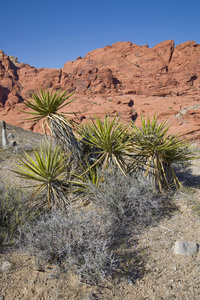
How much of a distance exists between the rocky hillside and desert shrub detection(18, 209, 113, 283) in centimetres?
2334

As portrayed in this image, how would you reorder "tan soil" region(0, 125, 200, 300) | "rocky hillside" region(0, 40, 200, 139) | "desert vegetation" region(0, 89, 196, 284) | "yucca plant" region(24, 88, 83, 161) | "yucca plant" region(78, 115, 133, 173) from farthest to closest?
"rocky hillside" region(0, 40, 200, 139)
"yucca plant" region(78, 115, 133, 173)
"yucca plant" region(24, 88, 83, 161)
"desert vegetation" region(0, 89, 196, 284)
"tan soil" region(0, 125, 200, 300)

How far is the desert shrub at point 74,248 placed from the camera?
248 cm

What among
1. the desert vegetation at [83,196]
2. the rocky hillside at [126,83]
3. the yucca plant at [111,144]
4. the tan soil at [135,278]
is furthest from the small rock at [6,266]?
the rocky hillside at [126,83]

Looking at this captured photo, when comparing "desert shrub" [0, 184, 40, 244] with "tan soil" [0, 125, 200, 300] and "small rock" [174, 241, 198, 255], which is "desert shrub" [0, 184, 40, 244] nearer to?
"tan soil" [0, 125, 200, 300]

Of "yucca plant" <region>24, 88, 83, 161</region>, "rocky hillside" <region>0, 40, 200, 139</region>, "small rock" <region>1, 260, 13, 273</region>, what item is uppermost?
"rocky hillside" <region>0, 40, 200, 139</region>

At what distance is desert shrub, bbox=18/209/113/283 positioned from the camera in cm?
248

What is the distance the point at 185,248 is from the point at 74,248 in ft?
5.68

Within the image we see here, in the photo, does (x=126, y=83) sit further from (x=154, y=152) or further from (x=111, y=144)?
(x=111, y=144)

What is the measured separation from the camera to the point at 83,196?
14.4ft

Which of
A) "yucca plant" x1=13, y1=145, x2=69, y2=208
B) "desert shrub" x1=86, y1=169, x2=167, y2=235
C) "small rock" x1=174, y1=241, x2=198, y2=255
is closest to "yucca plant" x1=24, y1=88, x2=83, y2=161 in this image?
"yucca plant" x1=13, y1=145, x2=69, y2=208

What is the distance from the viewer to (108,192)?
363cm

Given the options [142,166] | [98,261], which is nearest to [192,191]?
[142,166]

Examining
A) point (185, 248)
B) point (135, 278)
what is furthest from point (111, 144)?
point (135, 278)

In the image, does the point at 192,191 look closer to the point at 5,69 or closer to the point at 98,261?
the point at 98,261
